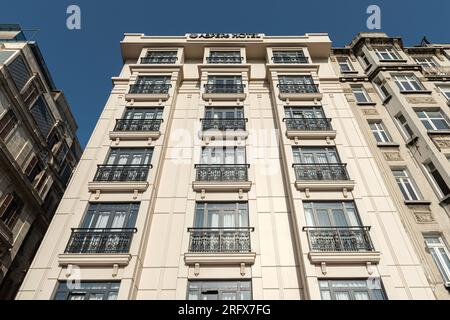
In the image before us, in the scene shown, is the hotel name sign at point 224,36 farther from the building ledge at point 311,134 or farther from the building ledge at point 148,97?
the building ledge at point 311,134

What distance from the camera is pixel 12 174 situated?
1487cm

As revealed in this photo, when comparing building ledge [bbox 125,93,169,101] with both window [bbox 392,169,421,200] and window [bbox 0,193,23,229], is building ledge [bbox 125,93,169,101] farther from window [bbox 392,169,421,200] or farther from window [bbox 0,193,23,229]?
window [bbox 392,169,421,200]

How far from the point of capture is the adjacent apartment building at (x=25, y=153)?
14.6 m

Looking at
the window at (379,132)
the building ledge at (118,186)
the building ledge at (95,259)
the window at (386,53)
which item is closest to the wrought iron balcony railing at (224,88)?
the window at (379,132)

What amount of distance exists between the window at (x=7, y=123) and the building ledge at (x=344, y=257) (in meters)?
15.1

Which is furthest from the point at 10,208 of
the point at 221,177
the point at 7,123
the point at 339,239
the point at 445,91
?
the point at 445,91

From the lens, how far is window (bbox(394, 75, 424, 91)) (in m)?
16.9

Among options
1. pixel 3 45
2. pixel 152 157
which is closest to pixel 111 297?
pixel 152 157

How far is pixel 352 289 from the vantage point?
8805 millimetres

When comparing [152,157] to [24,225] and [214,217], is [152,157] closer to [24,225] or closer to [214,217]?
[214,217]

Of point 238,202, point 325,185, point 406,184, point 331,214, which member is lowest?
point 331,214

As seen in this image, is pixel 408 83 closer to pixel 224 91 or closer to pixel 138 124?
pixel 224 91

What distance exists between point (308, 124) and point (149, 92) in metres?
8.48

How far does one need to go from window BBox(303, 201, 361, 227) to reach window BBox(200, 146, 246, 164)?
3489 mm
